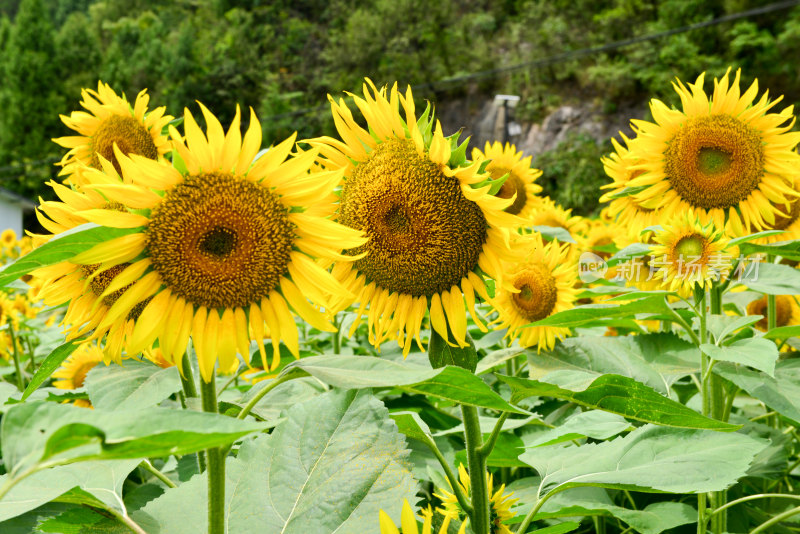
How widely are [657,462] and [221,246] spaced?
2.52 feet

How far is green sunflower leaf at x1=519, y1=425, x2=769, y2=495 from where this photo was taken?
107 centimetres

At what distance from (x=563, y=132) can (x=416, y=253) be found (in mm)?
25992

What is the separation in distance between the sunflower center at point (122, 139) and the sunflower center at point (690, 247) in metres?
1.34

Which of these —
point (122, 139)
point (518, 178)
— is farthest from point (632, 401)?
point (518, 178)

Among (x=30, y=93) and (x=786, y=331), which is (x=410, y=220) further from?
(x=30, y=93)

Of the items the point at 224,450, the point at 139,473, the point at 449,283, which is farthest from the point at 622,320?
the point at 139,473

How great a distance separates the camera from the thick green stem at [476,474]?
3.69 feet

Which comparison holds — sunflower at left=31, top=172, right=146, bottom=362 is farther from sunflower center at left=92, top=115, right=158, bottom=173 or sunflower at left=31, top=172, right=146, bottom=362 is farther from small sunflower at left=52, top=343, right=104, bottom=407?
small sunflower at left=52, top=343, right=104, bottom=407

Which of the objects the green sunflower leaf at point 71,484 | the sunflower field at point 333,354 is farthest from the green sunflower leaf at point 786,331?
the green sunflower leaf at point 71,484

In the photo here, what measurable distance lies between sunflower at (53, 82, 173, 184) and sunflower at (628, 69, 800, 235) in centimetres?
142

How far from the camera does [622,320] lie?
166 centimetres

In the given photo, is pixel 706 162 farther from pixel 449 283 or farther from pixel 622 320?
pixel 449 283

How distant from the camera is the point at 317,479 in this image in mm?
922

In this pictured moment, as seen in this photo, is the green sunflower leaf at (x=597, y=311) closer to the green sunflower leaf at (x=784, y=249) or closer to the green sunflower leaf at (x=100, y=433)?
the green sunflower leaf at (x=784, y=249)
